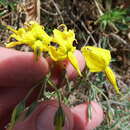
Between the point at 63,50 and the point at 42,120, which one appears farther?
the point at 42,120

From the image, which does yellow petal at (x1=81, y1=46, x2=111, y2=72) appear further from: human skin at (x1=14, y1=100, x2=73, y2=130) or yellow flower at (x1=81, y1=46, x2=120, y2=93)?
human skin at (x1=14, y1=100, x2=73, y2=130)

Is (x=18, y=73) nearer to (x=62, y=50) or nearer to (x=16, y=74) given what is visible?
(x=16, y=74)

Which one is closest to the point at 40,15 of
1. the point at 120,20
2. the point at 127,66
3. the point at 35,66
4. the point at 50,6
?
the point at 50,6

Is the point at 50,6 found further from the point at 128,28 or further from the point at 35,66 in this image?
the point at 35,66

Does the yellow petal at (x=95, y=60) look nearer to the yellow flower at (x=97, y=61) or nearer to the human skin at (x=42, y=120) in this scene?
the yellow flower at (x=97, y=61)

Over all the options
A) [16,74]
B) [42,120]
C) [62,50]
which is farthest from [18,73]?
[62,50]

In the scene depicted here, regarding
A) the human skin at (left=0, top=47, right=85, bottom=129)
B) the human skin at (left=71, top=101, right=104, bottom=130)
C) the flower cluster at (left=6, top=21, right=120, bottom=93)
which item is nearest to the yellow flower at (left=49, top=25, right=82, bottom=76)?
the flower cluster at (left=6, top=21, right=120, bottom=93)
